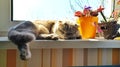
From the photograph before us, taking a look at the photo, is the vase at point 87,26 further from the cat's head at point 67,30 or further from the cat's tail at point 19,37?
the cat's tail at point 19,37

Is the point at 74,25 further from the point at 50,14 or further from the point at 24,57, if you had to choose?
the point at 24,57

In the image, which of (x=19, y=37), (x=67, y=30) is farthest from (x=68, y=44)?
(x=19, y=37)

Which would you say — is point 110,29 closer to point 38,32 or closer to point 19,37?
point 38,32

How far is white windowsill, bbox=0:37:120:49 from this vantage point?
1147mm

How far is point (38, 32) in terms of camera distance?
1251 millimetres

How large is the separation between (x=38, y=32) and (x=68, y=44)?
0.18 m

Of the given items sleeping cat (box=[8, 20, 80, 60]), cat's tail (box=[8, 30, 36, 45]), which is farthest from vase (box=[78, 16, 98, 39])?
cat's tail (box=[8, 30, 36, 45])

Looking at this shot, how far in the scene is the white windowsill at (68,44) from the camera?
1.15 m

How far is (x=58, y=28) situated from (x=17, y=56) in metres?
0.27

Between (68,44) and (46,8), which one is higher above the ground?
(46,8)

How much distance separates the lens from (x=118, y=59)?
1388 mm

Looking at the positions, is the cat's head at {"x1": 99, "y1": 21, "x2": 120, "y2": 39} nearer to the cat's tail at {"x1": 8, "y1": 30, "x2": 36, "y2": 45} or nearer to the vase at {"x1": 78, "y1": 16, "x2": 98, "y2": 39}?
the vase at {"x1": 78, "y1": 16, "x2": 98, "y2": 39}

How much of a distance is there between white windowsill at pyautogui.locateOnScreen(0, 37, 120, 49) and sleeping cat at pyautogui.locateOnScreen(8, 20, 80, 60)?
0.04m

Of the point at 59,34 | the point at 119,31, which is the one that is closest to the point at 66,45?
the point at 59,34
